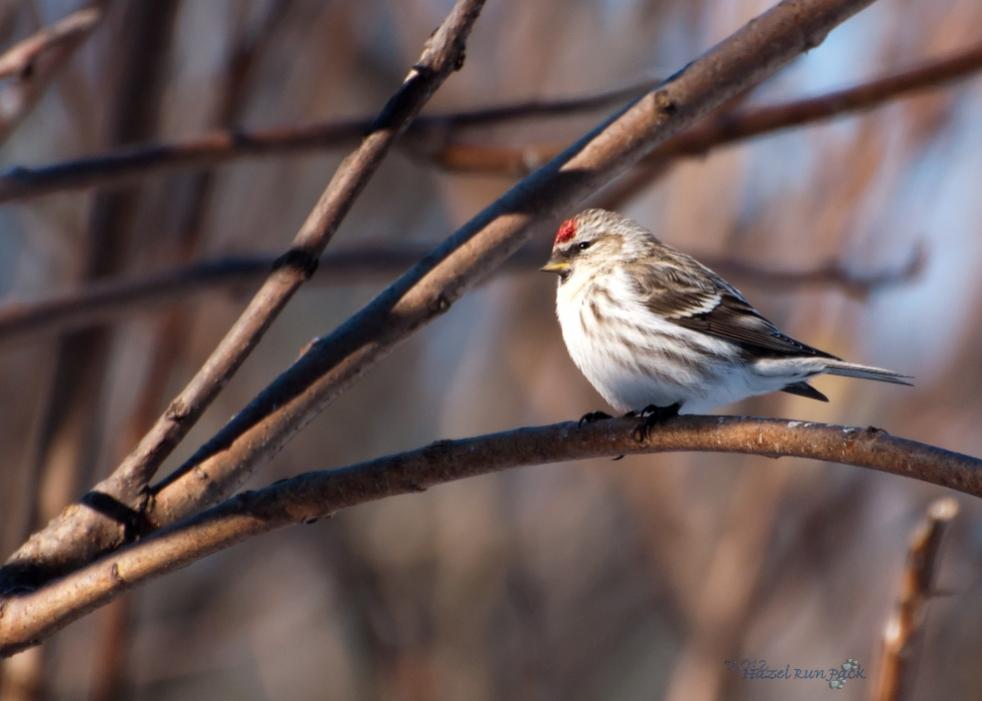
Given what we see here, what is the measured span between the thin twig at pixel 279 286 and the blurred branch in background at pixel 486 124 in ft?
1.81

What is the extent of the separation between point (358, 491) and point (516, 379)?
8.80 ft

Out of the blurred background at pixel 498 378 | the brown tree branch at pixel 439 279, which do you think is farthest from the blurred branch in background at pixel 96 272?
the brown tree branch at pixel 439 279

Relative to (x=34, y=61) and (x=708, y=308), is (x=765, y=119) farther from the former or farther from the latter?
(x=34, y=61)

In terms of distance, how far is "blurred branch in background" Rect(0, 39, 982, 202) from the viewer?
1983mm

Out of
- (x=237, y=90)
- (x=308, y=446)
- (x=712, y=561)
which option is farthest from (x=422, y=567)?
(x=237, y=90)

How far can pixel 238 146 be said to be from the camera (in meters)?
2.12

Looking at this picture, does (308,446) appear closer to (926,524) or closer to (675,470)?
(675,470)

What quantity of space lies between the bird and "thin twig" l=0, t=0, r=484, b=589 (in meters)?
1.00

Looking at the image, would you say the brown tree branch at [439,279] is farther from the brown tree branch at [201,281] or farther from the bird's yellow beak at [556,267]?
the bird's yellow beak at [556,267]

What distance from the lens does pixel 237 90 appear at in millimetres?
2762

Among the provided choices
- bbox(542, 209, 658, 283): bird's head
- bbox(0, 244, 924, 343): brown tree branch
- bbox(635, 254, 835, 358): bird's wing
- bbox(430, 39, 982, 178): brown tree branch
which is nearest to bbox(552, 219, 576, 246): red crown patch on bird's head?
bbox(542, 209, 658, 283): bird's head

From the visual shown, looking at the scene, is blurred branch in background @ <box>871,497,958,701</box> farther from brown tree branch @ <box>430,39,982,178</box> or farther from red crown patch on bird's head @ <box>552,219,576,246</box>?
red crown patch on bird's head @ <box>552,219,576,246</box>

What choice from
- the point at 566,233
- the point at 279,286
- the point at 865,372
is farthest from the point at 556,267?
the point at 279,286

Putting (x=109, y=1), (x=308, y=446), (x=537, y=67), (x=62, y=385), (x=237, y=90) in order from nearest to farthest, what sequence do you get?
1. (x=109, y=1)
2. (x=62, y=385)
3. (x=237, y=90)
4. (x=537, y=67)
5. (x=308, y=446)
